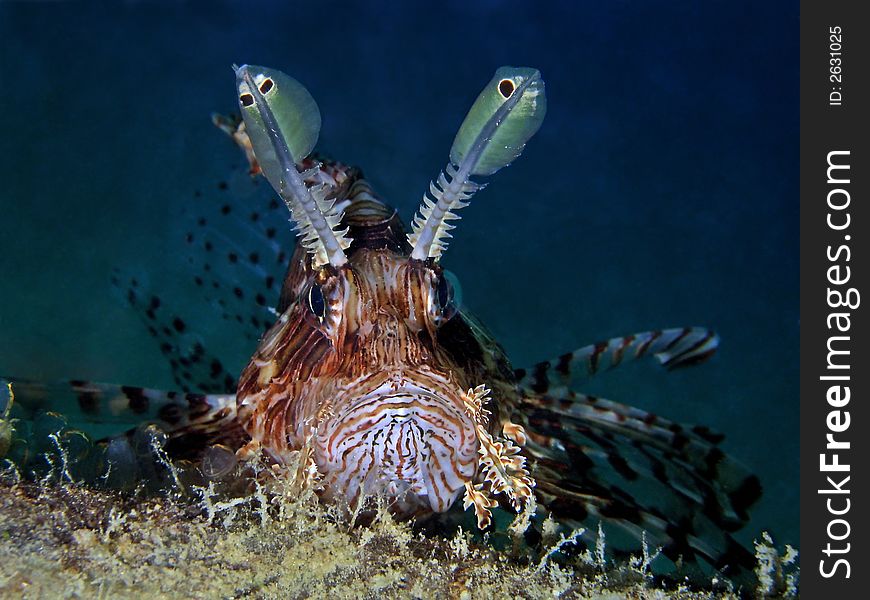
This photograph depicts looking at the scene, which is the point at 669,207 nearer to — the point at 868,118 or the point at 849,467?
the point at 868,118

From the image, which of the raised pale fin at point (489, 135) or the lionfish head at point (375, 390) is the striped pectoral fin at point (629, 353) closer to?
the lionfish head at point (375, 390)

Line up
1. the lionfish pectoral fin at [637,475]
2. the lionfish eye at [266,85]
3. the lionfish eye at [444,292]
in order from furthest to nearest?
the lionfish pectoral fin at [637,475] < the lionfish eye at [444,292] < the lionfish eye at [266,85]

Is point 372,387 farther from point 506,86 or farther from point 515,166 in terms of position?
point 515,166

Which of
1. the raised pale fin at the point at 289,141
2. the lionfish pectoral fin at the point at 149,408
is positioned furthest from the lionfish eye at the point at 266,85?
the lionfish pectoral fin at the point at 149,408

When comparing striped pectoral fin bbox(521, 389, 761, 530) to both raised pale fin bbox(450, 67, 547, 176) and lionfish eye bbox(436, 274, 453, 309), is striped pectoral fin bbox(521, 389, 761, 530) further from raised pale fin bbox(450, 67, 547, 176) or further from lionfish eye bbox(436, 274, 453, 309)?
raised pale fin bbox(450, 67, 547, 176)

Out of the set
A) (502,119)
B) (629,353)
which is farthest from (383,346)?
(629,353)
